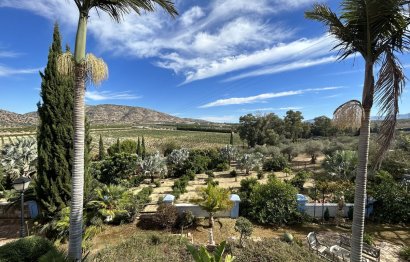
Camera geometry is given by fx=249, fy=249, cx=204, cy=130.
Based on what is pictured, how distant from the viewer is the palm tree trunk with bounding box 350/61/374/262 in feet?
13.2

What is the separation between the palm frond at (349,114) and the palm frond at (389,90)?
0.39 metres

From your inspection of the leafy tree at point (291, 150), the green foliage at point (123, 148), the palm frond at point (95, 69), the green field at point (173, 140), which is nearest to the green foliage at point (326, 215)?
the palm frond at point (95, 69)

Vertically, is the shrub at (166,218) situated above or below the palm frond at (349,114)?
below

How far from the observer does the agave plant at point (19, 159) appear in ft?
50.6

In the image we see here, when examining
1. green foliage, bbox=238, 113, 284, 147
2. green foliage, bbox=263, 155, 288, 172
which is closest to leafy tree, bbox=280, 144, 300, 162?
green foliage, bbox=263, 155, 288, 172

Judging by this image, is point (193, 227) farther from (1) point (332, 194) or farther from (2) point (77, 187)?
(1) point (332, 194)

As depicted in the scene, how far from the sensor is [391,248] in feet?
26.9

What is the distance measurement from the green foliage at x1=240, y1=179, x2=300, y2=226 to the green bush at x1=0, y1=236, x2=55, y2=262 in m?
7.60

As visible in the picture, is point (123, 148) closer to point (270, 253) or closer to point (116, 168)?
point (116, 168)

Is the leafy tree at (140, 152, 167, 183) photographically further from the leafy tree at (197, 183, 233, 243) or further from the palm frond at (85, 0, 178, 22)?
the palm frond at (85, 0, 178, 22)

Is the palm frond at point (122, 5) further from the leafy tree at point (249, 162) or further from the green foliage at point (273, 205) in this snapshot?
the leafy tree at point (249, 162)

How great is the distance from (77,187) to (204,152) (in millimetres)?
23204

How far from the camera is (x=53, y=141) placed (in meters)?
9.37

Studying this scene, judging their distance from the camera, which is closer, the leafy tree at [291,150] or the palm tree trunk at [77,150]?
the palm tree trunk at [77,150]
